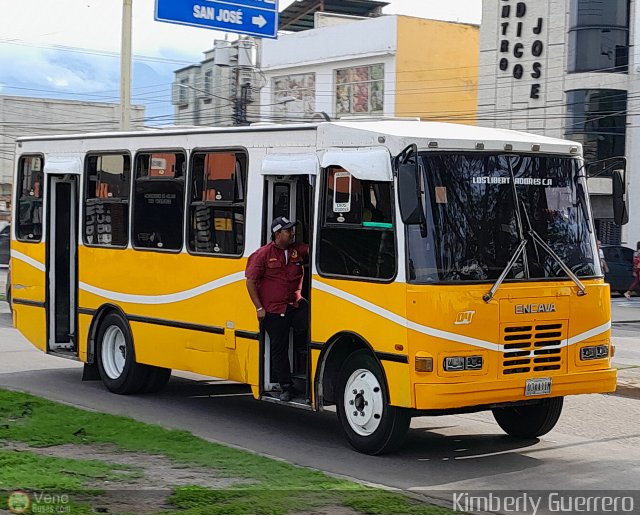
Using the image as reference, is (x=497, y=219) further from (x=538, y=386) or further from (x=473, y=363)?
(x=538, y=386)

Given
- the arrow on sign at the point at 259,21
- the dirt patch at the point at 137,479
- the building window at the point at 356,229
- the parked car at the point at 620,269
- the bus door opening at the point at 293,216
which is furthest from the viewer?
the parked car at the point at 620,269

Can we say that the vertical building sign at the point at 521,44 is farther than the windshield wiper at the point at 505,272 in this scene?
Yes

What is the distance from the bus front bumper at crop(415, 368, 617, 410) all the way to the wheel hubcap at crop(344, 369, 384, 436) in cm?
59

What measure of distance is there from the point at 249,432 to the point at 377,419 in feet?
5.45

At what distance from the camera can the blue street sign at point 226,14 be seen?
58.1 ft

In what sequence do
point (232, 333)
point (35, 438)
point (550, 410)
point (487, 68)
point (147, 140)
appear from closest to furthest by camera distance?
1. point (35, 438)
2. point (550, 410)
3. point (232, 333)
4. point (147, 140)
5. point (487, 68)

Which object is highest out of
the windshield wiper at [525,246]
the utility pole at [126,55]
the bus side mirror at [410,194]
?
the utility pole at [126,55]

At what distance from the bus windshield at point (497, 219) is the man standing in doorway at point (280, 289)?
1.56 metres

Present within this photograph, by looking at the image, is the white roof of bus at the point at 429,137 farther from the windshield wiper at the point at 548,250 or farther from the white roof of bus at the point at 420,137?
the windshield wiper at the point at 548,250

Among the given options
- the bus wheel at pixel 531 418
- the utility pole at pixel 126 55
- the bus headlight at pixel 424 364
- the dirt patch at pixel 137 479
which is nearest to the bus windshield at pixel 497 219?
the bus headlight at pixel 424 364

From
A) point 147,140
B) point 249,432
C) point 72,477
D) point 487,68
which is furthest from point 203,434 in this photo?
point 487,68

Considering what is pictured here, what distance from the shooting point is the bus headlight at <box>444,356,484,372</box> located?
8.91 m

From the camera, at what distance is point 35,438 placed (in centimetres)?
947

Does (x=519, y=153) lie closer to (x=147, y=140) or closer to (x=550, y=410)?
(x=550, y=410)
